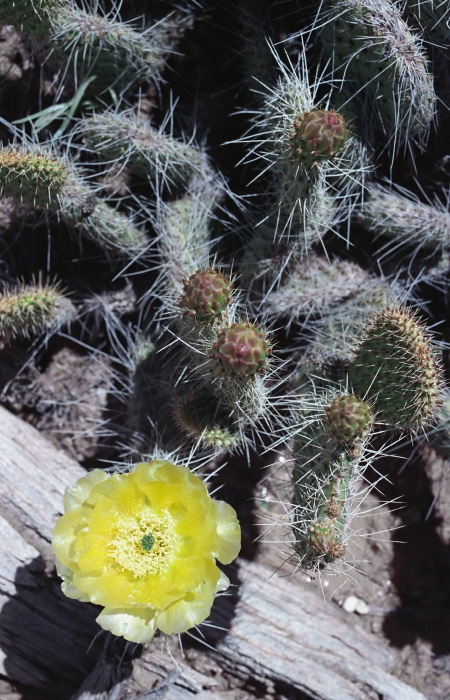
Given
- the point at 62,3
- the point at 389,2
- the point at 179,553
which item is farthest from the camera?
the point at 62,3

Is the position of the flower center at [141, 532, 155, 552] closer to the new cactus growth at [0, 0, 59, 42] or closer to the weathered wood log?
the weathered wood log

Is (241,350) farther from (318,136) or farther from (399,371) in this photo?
(318,136)

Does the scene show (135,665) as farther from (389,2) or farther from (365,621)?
(389,2)

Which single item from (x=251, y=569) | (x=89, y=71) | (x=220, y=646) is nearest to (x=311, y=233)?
(x=89, y=71)

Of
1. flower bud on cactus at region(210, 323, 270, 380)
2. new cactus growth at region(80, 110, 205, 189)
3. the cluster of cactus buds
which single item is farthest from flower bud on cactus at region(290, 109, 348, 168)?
new cactus growth at region(80, 110, 205, 189)

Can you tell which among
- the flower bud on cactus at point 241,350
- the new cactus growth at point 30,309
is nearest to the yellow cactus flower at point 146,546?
the flower bud on cactus at point 241,350

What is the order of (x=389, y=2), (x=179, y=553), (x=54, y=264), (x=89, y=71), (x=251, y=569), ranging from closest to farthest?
(x=179, y=553) < (x=389, y=2) < (x=89, y=71) < (x=251, y=569) < (x=54, y=264)
